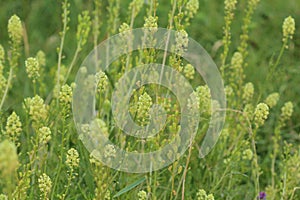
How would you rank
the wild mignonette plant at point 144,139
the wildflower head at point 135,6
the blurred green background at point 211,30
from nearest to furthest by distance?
the wild mignonette plant at point 144,139
the wildflower head at point 135,6
the blurred green background at point 211,30

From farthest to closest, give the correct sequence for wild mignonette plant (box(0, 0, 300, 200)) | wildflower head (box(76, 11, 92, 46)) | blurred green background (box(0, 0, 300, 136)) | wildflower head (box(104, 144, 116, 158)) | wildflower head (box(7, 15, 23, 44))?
blurred green background (box(0, 0, 300, 136))
wildflower head (box(76, 11, 92, 46))
wildflower head (box(7, 15, 23, 44))
wild mignonette plant (box(0, 0, 300, 200))
wildflower head (box(104, 144, 116, 158))

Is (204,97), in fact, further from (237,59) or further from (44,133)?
(44,133)

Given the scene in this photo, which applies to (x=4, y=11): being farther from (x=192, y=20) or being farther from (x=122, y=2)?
(x=192, y=20)

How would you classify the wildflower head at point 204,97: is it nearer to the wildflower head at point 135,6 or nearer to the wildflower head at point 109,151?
the wildflower head at point 135,6

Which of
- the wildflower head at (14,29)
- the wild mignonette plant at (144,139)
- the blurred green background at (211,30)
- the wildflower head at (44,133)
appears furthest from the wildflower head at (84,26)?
the blurred green background at (211,30)

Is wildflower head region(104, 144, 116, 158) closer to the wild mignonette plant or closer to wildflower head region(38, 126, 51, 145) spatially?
the wild mignonette plant

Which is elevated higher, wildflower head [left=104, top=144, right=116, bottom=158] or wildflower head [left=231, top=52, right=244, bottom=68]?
wildflower head [left=231, top=52, right=244, bottom=68]

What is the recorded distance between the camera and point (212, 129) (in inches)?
101

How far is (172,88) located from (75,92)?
49 centimetres

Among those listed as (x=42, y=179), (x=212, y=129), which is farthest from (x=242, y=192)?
(x=42, y=179)

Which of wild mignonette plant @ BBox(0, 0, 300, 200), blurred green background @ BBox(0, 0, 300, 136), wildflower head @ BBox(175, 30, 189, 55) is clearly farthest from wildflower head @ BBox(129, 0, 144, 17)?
blurred green background @ BBox(0, 0, 300, 136)

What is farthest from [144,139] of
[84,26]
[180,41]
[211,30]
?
[211,30]

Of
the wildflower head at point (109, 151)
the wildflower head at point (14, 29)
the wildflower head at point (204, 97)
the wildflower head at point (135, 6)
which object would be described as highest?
the wildflower head at point (135, 6)

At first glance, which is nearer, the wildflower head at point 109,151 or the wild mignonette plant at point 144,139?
the wildflower head at point 109,151
